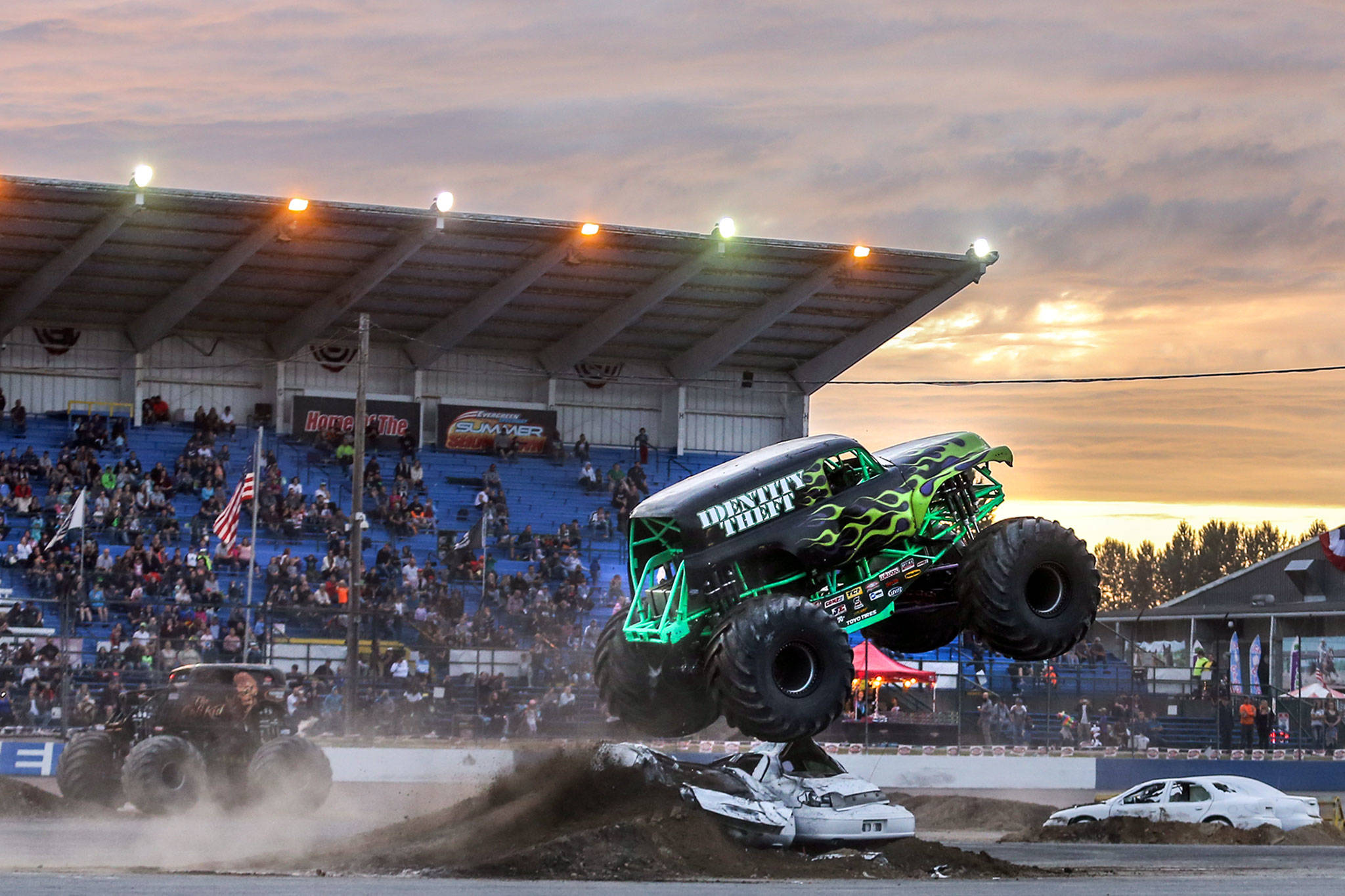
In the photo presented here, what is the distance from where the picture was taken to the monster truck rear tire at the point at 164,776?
915 inches

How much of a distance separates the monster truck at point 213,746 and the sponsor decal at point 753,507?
1016 centimetres

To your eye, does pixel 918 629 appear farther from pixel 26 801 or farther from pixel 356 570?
pixel 356 570

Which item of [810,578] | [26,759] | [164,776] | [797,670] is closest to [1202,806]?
[810,578]

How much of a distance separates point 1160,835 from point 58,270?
27419 mm

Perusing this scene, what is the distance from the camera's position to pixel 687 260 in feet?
143

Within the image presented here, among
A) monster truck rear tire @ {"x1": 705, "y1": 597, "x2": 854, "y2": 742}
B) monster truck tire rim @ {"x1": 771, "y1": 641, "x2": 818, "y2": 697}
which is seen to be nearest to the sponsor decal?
monster truck rear tire @ {"x1": 705, "y1": 597, "x2": 854, "y2": 742}

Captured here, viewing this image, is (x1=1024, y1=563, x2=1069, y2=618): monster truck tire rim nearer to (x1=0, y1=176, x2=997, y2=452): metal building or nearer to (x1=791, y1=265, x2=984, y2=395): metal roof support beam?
(x1=0, y1=176, x2=997, y2=452): metal building

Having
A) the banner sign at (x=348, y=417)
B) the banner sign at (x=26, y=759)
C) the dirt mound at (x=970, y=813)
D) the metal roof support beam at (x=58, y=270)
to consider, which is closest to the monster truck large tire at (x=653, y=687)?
the dirt mound at (x=970, y=813)

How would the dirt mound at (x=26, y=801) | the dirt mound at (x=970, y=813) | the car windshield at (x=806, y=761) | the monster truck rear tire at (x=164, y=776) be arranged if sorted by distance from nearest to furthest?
the car windshield at (x=806, y=761), the monster truck rear tire at (x=164, y=776), the dirt mound at (x=26, y=801), the dirt mound at (x=970, y=813)

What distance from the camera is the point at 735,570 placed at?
1703cm

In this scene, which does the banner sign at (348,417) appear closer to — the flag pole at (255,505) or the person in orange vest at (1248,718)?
the flag pole at (255,505)

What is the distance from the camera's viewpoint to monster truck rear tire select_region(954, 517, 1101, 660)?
1777 centimetres

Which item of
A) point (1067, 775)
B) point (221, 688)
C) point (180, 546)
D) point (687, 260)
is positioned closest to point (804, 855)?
point (221, 688)

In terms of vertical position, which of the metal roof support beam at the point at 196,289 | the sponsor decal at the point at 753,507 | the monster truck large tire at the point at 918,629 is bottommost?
the monster truck large tire at the point at 918,629
